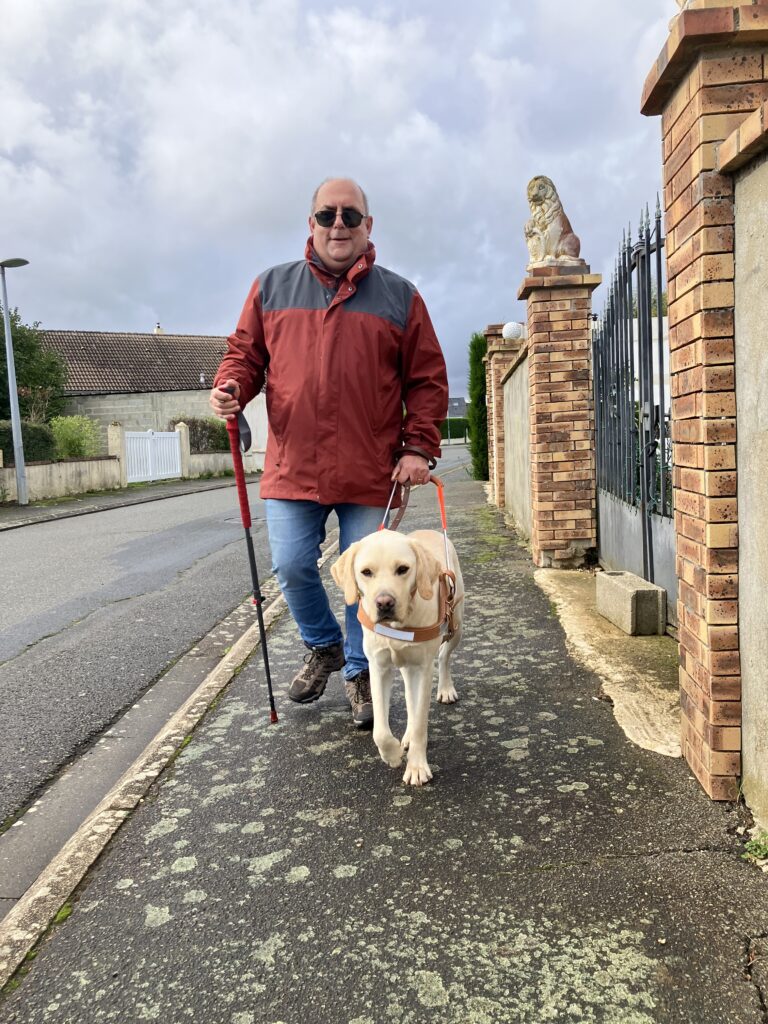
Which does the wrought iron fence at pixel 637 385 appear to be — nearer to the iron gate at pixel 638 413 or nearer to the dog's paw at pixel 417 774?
the iron gate at pixel 638 413

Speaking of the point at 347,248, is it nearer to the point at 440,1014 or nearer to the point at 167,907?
the point at 167,907

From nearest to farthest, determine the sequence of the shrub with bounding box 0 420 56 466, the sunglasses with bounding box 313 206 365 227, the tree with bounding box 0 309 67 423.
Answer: the sunglasses with bounding box 313 206 365 227 < the shrub with bounding box 0 420 56 466 < the tree with bounding box 0 309 67 423

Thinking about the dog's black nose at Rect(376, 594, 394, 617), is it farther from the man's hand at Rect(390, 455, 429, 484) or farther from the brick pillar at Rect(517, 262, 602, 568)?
the brick pillar at Rect(517, 262, 602, 568)

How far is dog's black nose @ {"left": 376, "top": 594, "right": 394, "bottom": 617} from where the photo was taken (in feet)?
9.64

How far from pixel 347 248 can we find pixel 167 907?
2.75 m

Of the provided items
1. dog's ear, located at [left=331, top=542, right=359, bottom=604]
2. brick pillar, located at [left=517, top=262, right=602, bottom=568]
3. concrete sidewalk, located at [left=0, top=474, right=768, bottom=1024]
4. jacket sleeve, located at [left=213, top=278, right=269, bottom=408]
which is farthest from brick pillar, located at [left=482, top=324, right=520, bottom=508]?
dog's ear, located at [left=331, top=542, right=359, bottom=604]

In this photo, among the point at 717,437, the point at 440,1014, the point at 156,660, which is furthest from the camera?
the point at 156,660

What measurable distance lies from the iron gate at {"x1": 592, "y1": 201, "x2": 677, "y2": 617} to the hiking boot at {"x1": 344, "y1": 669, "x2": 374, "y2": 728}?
2.07m

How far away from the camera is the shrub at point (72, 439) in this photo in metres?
25.4

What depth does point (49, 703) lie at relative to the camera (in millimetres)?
4559

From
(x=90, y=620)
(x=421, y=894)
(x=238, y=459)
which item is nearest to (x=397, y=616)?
(x=421, y=894)

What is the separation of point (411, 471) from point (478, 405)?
16.1 m

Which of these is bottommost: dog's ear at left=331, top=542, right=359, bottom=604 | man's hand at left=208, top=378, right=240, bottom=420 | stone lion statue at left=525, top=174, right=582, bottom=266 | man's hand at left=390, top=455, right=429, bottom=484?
dog's ear at left=331, top=542, right=359, bottom=604

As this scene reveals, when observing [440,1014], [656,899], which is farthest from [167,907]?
[656,899]
